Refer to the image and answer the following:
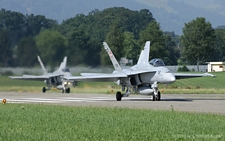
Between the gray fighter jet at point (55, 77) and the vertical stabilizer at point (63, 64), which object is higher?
the vertical stabilizer at point (63, 64)

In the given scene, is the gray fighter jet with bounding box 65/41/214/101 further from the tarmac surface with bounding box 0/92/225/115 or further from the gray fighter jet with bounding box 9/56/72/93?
the gray fighter jet with bounding box 9/56/72/93

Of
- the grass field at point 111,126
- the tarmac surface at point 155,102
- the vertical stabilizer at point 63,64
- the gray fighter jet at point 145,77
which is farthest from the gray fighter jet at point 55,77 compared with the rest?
the grass field at point 111,126

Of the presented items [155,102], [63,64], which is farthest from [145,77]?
[63,64]

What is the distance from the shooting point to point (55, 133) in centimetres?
1013

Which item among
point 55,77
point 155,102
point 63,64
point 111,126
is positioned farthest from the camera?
point 55,77

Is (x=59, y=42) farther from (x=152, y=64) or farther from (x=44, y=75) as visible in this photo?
(x=152, y=64)

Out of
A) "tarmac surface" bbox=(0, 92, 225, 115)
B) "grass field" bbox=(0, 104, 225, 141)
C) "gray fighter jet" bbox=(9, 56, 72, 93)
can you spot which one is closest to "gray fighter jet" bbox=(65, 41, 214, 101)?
"tarmac surface" bbox=(0, 92, 225, 115)

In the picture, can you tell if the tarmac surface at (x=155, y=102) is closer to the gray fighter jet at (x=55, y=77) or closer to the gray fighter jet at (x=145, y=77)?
the gray fighter jet at (x=145, y=77)

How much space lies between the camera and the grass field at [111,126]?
9.59m

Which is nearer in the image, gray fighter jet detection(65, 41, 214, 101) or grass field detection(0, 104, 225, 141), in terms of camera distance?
grass field detection(0, 104, 225, 141)

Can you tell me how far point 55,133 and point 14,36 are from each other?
1107 inches

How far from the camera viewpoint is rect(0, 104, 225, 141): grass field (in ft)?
31.4

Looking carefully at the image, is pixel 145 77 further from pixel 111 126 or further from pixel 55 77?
pixel 55 77

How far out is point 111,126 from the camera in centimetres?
1116
